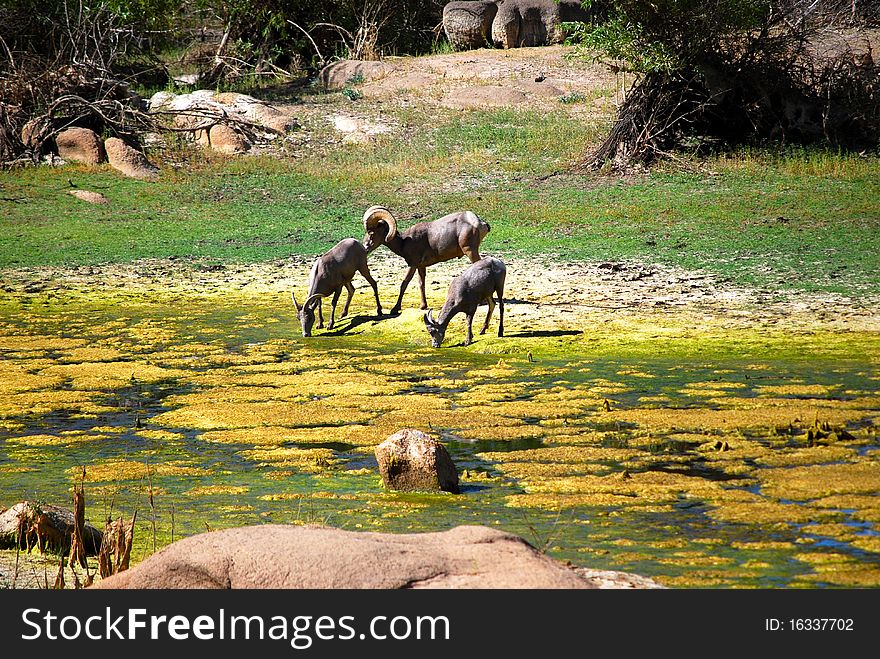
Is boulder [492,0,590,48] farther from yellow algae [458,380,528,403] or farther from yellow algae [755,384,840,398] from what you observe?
yellow algae [755,384,840,398]

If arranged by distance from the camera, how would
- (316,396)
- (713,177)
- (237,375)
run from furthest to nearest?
(713,177) → (237,375) → (316,396)

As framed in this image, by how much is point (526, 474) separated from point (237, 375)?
4558mm

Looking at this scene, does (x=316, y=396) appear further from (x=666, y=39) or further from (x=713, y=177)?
(x=666, y=39)

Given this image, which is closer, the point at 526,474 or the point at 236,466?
the point at 526,474

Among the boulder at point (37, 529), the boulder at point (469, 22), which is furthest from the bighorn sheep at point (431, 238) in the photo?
the boulder at point (469, 22)

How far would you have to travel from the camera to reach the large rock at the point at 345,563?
4.14 meters

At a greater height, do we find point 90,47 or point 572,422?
point 90,47

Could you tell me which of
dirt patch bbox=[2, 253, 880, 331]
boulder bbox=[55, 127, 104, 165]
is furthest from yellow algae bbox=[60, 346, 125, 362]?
boulder bbox=[55, 127, 104, 165]

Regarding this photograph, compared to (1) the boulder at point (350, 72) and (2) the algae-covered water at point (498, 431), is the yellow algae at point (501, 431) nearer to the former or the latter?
(2) the algae-covered water at point (498, 431)

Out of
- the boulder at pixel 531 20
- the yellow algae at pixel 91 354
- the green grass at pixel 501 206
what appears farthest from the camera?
the boulder at pixel 531 20

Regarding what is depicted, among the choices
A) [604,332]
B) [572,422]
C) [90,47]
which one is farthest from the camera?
[90,47]

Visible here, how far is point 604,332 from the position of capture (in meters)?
13.0

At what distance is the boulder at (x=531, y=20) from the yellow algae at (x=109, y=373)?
23245 mm

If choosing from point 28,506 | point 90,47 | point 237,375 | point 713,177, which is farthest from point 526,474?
point 90,47
